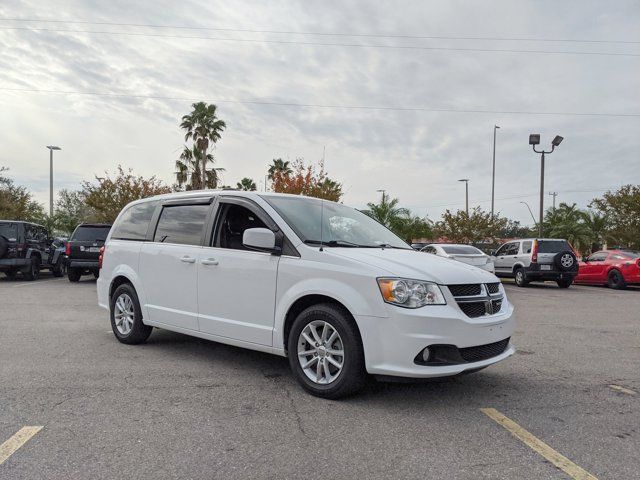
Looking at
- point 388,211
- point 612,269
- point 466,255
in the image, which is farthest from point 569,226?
point 466,255

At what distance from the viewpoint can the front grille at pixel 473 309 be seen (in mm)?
4355

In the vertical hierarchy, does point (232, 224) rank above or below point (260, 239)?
above

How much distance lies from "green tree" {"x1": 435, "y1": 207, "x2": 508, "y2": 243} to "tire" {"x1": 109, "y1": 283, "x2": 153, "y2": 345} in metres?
27.4

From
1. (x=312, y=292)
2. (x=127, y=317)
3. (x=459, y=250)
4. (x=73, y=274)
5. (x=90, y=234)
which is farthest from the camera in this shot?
(x=459, y=250)

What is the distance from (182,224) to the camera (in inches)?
239

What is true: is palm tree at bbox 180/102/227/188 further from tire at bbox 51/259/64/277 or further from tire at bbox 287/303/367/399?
tire at bbox 287/303/367/399

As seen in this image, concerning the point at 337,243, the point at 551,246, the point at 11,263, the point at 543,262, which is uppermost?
the point at 337,243

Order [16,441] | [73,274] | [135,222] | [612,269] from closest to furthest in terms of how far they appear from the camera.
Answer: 1. [16,441]
2. [135,222]
3. [73,274]
4. [612,269]

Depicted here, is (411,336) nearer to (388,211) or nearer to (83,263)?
(83,263)

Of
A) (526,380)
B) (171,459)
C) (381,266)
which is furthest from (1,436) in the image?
(526,380)

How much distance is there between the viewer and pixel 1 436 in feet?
11.8

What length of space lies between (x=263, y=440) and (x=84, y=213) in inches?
2027

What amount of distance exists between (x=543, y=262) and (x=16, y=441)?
1749cm

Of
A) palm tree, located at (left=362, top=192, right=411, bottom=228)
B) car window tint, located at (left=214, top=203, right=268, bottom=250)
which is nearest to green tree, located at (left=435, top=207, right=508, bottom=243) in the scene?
palm tree, located at (left=362, top=192, right=411, bottom=228)
